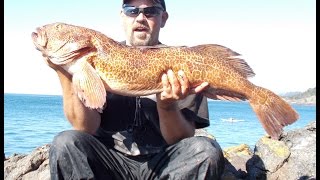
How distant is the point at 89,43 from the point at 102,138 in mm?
1221

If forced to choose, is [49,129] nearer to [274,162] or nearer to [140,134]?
[274,162]

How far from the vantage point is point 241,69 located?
4.55m

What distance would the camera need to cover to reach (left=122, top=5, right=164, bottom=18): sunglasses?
202 inches

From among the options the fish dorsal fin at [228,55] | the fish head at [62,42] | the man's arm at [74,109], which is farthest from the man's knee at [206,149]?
the fish head at [62,42]

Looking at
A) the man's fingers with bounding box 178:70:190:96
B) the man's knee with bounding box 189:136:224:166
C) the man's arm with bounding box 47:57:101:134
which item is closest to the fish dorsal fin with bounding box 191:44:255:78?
the man's fingers with bounding box 178:70:190:96

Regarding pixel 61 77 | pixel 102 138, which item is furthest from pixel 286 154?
pixel 61 77

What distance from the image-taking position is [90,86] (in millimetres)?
4137

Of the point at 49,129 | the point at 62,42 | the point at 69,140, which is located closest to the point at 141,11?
the point at 62,42

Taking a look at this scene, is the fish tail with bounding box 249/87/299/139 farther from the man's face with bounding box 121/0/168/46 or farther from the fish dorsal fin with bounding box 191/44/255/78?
the man's face with bounding box 121/0/168/46

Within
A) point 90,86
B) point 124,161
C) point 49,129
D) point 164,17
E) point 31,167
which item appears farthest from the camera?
point 49,129

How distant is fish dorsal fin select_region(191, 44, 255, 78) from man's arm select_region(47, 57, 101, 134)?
4.07 ft

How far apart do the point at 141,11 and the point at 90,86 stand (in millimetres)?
1374

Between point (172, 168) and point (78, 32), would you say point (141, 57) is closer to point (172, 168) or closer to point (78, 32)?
point (78, 32)

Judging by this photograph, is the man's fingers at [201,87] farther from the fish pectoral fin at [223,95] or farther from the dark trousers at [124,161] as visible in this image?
the dark trousers at [124,161]
